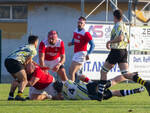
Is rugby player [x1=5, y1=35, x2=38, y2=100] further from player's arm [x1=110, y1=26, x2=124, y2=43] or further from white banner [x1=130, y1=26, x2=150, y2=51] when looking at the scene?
white banner [x1=130, y1=26, x2=150, y2=51]

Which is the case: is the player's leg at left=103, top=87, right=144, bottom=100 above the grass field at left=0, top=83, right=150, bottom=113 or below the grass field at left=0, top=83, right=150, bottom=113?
above

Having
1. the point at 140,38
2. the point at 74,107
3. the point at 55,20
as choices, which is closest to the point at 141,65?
the point at 140,38

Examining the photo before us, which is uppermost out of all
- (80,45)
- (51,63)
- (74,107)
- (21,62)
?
(80,45)

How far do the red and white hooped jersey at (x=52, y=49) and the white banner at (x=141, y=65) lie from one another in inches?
291

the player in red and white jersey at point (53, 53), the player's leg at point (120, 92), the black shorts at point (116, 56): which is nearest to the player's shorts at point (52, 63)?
the player in red and white jersey at point (53, 53)

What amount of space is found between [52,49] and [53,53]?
0.16m

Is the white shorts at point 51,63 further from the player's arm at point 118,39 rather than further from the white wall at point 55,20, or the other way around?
the white wall at point 55,20

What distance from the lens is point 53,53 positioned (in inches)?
549

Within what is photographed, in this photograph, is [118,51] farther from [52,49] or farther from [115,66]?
[115,66]

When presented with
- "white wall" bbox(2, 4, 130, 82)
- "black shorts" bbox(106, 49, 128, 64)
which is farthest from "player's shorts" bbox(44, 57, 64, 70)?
"white wall" bbox(2, 4, 130, 82)

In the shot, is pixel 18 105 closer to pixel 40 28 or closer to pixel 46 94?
pixel 46 94

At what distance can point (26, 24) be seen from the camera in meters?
29.9

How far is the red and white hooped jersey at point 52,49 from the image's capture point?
13672 mm

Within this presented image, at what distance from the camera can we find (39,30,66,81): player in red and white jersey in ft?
44.1
